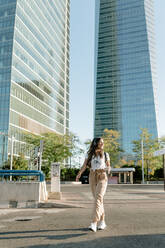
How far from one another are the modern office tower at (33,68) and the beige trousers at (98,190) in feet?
144

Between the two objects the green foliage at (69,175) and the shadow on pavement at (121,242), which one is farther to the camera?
the green foliage at (69,175)

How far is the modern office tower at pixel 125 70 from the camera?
116m

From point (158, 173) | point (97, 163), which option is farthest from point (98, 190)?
point (158, 173)

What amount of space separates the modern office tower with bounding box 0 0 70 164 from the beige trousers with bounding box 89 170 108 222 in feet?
144

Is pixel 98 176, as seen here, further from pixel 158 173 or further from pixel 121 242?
pixel 158 173

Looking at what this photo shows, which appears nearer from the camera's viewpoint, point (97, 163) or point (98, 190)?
point (98, 190)

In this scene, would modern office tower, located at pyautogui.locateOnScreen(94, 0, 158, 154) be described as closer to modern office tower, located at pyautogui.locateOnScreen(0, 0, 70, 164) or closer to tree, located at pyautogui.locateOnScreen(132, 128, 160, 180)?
modern office tower, located at pyautogui.locateOnScreen(0, 0, 70, 164)

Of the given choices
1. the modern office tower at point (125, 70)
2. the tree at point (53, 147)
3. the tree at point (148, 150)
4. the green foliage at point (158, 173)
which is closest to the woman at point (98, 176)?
the tree at point (53, 147)

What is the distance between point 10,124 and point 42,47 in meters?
43.6

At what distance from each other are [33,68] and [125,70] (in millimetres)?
56887

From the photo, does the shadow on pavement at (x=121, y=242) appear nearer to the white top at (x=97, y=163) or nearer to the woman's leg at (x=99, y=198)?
the woman's leg at (x=99, y=198)

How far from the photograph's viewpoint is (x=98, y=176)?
449 centimetres

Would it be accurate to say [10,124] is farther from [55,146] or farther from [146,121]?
[146,121]

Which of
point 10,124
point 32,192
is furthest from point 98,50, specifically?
point 32,192
